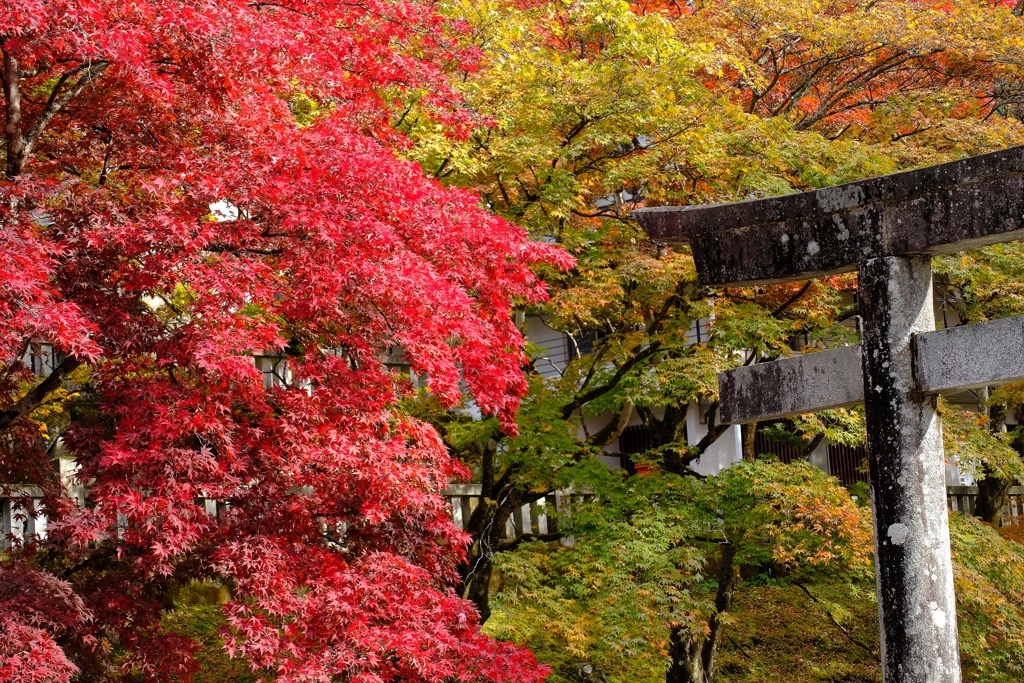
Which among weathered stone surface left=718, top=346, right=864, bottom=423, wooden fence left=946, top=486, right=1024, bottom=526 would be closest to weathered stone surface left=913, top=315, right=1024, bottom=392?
weathered stone surface left=718, top=346, right=864, bottom=423

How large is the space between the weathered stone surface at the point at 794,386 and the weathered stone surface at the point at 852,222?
513 mm

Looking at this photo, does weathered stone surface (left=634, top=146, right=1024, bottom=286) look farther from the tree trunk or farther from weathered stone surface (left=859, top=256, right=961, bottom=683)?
the tree trunk

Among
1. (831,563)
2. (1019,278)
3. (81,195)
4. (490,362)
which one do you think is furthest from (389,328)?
(1019,278)

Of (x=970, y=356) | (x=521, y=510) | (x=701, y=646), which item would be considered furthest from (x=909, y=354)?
(x=701, y=646)

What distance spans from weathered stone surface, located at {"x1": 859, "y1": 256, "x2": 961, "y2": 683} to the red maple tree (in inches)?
107

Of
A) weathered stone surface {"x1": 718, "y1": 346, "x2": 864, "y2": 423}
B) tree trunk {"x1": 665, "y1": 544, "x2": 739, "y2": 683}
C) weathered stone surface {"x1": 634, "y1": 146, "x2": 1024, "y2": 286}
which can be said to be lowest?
tree trunk {"x1": 665, "y1": 544, "x2": 739, "y2": 683}

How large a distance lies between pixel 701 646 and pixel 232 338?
7.83 metres

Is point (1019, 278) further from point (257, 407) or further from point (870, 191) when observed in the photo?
point (257, 407)

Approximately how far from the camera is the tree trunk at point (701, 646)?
12023 mm

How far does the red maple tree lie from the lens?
654cm

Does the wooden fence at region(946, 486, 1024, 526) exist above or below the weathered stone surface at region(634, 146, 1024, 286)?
below

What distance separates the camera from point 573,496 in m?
11.3

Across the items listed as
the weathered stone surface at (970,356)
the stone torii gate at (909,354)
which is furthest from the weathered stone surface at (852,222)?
the weathered stone surface at (970,356)

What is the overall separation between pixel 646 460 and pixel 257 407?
5.65 meters
